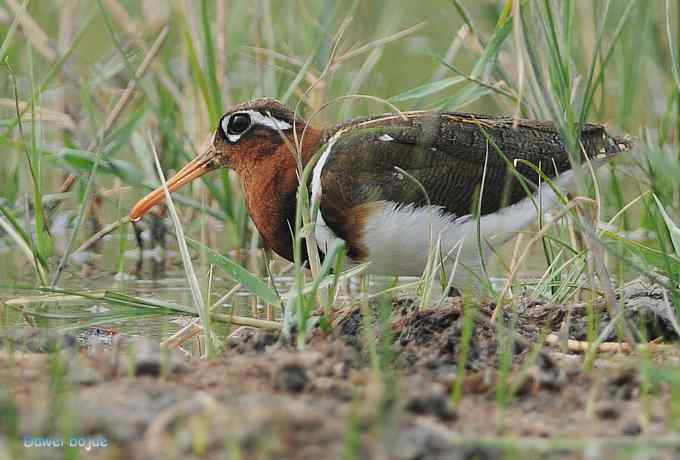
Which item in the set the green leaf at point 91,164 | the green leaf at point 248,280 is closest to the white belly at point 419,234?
the green leaf at point 248,280

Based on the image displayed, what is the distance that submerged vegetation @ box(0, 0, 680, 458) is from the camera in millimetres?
2670

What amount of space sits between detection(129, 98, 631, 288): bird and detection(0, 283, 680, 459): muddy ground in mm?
1046

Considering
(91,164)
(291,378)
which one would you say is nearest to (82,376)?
(291,378)

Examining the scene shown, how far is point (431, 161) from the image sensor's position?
4.94 meters

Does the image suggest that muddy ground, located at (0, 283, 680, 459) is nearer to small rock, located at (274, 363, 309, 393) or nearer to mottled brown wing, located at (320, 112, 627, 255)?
small rock, located at (274, 363, 309, 393)

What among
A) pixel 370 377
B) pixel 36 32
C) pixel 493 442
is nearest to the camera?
pixel 493 442

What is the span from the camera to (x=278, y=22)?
25.1 ft

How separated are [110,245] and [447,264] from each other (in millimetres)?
2560

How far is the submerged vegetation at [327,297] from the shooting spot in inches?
105

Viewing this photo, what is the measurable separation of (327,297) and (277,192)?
706 mm

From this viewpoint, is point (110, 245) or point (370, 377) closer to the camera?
point (370, 377)

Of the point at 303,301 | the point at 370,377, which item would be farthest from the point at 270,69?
the point at 370,377

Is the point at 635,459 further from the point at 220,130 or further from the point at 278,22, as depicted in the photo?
the point at 278,22

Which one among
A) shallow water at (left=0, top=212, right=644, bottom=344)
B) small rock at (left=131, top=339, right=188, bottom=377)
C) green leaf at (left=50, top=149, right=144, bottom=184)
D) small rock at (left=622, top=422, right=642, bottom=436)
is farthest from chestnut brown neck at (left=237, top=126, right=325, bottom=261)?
small rock at (left=622, top=422, right=642, bottom=436)
